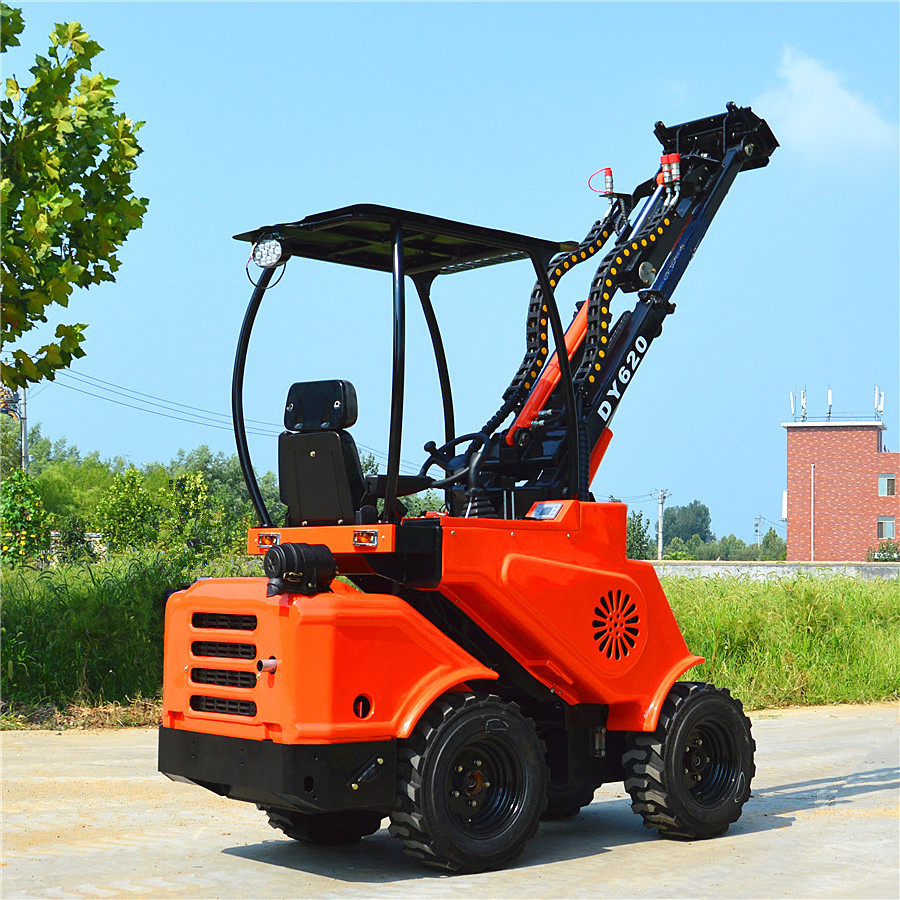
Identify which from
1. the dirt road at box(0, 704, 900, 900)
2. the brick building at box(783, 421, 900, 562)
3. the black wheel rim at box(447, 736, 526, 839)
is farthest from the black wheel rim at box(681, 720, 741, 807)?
the brick building at box(783, 421, 900, 562)

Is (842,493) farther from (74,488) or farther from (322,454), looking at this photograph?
(322,454)

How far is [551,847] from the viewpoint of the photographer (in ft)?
24.2

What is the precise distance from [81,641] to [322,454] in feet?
25.1

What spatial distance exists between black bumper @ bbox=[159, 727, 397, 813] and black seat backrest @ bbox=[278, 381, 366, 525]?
1.21 meters

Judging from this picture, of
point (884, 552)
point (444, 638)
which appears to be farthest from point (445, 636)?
point (884, 552)

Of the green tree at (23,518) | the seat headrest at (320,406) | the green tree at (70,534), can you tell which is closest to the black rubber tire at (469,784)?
the seat headrest at (320,406)

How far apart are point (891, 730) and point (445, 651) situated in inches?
308

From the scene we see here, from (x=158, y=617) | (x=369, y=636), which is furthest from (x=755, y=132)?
(x=158, y=617)

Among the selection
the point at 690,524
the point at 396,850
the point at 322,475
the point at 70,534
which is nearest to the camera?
the point at 322,475

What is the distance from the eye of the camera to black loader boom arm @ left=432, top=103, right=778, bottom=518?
7871mm

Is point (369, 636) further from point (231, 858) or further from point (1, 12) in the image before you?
point (1, 12)

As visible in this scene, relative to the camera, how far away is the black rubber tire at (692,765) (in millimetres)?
7461

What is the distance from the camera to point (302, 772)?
20.4ft

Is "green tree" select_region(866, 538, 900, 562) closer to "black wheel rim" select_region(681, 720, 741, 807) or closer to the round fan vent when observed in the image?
"black wheel rim" select_region(681, 720, 741, 807)
